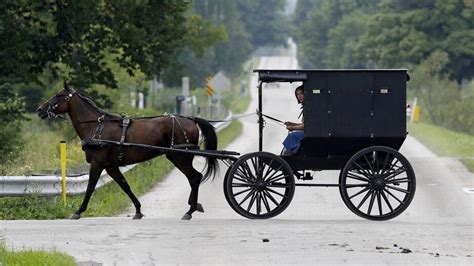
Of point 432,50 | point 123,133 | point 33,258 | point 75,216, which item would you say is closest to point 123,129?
point 123,133

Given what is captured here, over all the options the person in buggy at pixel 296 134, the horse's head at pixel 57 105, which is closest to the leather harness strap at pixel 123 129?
the horse's head at pixel 57 105

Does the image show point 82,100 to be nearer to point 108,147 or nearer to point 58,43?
point 108,147

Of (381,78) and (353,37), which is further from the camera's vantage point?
(353,37)

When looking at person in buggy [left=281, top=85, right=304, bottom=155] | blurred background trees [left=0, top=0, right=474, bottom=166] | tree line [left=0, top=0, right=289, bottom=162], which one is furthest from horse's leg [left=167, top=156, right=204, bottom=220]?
tree line [left=0, top=0, right=289, bottom=162]

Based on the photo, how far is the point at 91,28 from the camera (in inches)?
1379

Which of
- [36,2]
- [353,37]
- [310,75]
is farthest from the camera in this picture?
[353,37]

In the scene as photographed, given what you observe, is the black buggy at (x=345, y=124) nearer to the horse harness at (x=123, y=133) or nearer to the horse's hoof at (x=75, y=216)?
the horse harness at (x=123, y=133)

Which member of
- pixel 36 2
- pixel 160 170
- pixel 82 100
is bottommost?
pixel 160 170

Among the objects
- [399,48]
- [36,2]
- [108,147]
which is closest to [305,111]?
[108,147]

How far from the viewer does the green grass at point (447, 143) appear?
37.0 meters

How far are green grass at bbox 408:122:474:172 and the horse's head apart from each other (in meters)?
14.9

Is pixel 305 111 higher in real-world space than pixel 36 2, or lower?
lower

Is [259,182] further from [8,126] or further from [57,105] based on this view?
[8,126]

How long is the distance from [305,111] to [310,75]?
0.50 meters
